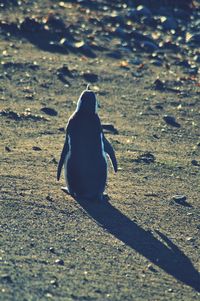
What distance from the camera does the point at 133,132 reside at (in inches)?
443

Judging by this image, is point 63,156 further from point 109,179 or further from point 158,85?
point 158,85

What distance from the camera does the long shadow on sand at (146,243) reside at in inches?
281

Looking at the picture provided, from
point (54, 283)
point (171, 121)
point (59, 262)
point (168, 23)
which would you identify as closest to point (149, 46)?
point (168, 23)

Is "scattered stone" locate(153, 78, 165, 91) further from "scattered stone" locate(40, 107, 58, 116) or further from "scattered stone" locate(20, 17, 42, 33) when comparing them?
"scattered stone" locate(20, 17, 42, 33)

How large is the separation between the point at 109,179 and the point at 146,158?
871mm

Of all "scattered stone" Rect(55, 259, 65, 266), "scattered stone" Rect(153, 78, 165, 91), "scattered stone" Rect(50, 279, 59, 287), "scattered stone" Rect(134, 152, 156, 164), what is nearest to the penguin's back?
"scattered stone" Rect(134, 152, 156, 164)

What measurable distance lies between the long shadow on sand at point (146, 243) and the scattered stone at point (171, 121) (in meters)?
3.42

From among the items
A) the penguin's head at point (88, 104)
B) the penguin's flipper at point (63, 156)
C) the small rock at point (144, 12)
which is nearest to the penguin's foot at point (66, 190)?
the penguin's flipper at point (63, 156)

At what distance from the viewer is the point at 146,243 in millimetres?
7641

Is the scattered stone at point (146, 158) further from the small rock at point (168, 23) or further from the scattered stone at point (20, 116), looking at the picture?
the small rock at point (168, 23)

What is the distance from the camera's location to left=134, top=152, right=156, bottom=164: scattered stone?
33.0ft

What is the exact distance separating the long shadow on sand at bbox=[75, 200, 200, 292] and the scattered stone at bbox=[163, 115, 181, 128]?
342 centimetres

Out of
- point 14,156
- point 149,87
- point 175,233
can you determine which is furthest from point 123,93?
point 175,233

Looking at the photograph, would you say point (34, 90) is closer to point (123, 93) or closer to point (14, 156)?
point (123, 93)
